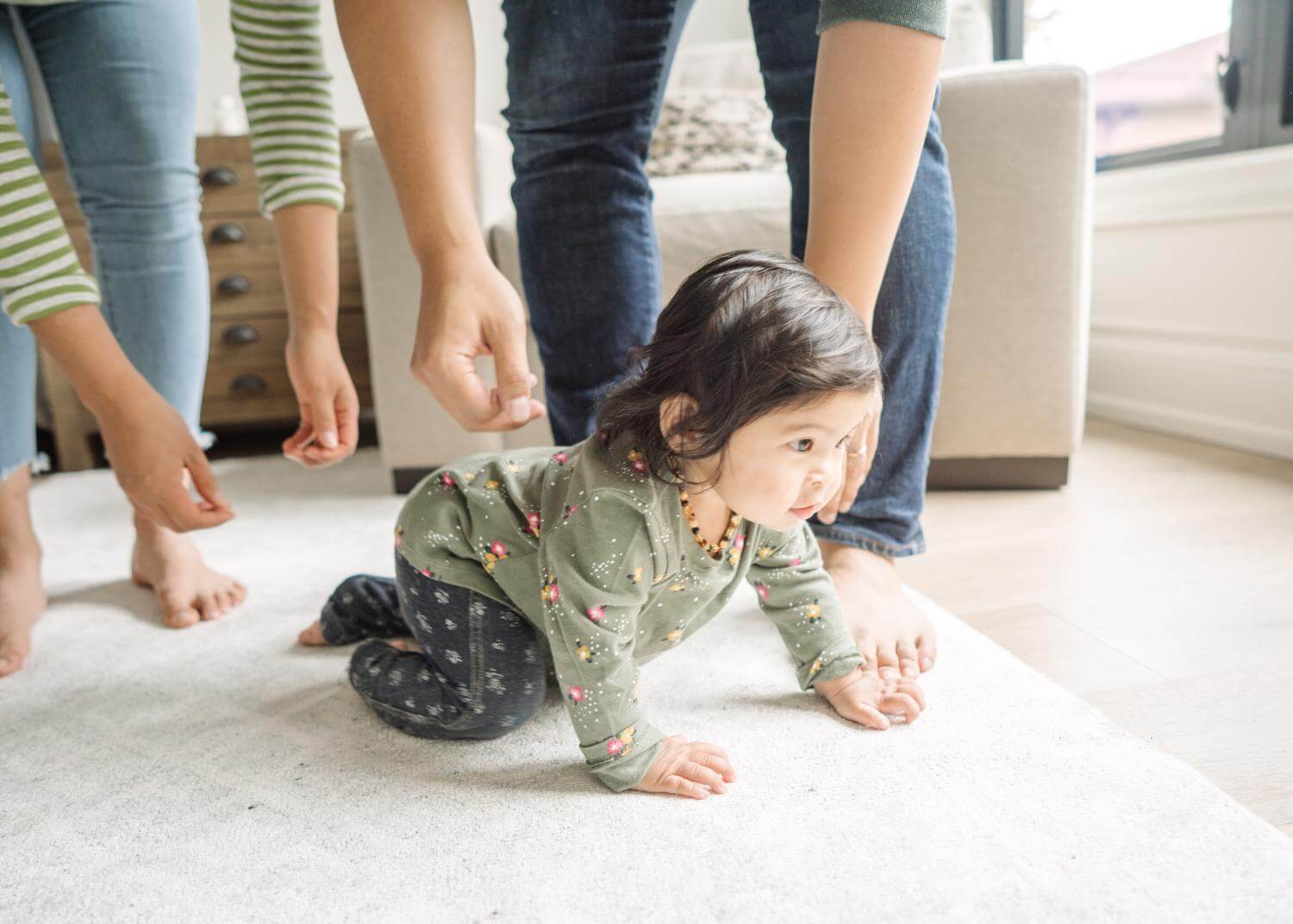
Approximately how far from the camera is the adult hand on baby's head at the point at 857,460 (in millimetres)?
712

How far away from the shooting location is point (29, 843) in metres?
0.60

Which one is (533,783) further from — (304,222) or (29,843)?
(304,222)

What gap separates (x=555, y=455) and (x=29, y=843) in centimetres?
44

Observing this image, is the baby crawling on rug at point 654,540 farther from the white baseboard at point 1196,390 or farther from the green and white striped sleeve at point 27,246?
the white baseboard at point 1196,390

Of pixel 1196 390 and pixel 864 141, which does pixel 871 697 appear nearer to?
pixel 864 141

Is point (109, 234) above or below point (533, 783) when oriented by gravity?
above

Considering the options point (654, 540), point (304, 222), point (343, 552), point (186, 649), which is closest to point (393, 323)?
point (343, 552)

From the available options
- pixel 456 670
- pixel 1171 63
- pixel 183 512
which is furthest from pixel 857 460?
pixel 1171 63

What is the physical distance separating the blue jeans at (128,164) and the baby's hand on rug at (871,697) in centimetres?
82

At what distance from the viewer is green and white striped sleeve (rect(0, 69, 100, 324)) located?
2.50 ft

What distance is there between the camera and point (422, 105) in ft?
2.21

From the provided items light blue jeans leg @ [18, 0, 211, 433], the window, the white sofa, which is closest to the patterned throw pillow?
the white sofa

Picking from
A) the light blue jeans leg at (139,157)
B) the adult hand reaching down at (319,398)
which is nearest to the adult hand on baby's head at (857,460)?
the adult hand reaching down at (319,398)

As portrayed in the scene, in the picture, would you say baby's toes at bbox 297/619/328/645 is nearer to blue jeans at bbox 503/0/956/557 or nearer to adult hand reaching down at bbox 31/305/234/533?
adult hand reaching down at bbox 31/305/234/533
